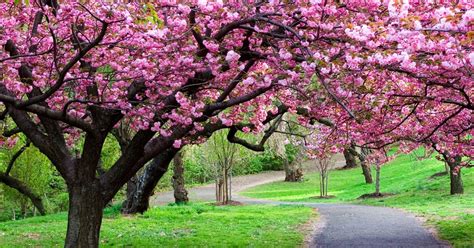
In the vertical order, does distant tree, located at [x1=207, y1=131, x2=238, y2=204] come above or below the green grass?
above

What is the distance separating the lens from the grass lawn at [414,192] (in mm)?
13609

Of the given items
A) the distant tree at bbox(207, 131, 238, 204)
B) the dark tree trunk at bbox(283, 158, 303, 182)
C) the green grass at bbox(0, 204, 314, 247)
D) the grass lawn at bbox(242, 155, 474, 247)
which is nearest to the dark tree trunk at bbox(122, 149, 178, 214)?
the green grass at bbox(0, 204, 314, 247)

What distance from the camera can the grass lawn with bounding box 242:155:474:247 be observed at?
1361cm

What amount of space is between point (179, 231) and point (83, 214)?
4.93 meters

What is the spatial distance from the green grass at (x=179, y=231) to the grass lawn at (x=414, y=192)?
3894 millimetres

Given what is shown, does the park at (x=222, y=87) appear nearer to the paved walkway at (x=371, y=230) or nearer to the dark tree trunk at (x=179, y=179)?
the paved walkway at (x=371, y=230)

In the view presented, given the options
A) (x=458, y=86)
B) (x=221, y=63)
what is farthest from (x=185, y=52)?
(x=458, y=86)

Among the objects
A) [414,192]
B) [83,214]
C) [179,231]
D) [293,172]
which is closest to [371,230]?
[179,231]

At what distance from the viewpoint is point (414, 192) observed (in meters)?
24.2

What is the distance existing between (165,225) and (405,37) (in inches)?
430

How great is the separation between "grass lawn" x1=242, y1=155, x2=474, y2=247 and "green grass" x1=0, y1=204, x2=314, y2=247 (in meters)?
3.89

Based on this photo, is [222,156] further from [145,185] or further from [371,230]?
[371,230]

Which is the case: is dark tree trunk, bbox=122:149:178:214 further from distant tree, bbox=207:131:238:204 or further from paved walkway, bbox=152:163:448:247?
distant tree, bbox=207:131:238:204

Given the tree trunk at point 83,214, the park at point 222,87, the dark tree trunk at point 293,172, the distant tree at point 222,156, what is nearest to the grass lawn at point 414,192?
the park at point 222,87
